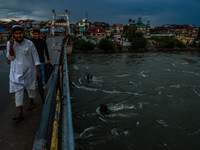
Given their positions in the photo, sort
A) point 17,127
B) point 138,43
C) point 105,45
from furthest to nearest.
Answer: point 138,43 < point 105,45 < point 17,127

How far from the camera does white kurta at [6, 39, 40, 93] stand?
9.73 feet

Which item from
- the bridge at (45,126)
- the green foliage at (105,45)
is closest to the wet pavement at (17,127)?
the bridge at (45,126)

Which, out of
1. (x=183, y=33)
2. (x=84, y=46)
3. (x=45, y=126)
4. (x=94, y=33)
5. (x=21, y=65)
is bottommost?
(x=45, y=126)

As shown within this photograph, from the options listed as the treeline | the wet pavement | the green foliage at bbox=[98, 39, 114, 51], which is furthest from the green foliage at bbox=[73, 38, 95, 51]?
the wet pavement

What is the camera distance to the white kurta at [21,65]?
2.96 meters

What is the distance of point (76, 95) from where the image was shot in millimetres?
14688

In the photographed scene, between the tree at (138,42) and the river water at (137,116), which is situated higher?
the tree at (138,42)

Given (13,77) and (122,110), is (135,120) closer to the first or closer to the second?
(122,110)

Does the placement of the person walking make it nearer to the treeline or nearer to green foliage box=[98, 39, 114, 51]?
the treeline

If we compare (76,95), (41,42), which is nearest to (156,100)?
(76,95)

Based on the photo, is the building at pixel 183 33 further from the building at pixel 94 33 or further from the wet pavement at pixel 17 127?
the wet pavement at pixel 17 127

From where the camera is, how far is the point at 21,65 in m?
3.02

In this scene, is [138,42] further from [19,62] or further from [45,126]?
[45,126]

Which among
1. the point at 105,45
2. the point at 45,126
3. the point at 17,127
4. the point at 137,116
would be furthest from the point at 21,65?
the point at 105,45
